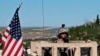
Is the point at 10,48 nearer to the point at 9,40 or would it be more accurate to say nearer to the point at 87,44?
the point at 9,40

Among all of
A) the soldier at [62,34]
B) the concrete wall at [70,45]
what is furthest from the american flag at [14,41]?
the soldier at [62,34]

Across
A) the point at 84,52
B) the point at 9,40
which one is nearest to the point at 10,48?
the point at 9,40

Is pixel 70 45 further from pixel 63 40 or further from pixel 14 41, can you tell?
pixel 14 41

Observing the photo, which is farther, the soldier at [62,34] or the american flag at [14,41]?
the soldier at [62,34]

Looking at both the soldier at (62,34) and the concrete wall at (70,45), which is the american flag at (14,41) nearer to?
the concrete wall at (70,45)

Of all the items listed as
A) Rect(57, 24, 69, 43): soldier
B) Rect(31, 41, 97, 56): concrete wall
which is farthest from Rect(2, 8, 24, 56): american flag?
Rect(57, 24, 69, 43): soldier

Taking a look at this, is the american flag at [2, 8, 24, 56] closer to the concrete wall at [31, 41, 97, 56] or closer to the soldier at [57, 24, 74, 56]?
the concrete wall at [31, 41, 97, 56]

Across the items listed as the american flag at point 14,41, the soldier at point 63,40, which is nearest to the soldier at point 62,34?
the soldier at point 63,40

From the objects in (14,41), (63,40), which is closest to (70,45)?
(63,40)

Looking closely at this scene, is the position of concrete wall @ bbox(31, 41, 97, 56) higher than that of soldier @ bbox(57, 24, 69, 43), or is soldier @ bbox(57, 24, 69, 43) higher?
soldier @ bbox(57, 24, 69, 43)

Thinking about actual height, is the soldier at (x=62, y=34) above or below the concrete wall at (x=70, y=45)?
above

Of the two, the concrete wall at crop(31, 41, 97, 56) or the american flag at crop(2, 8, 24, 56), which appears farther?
the concrete wall at crop(31, 41, 97, 56)

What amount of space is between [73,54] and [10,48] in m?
1.24

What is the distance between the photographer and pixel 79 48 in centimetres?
965
